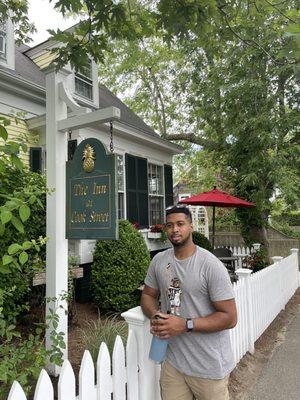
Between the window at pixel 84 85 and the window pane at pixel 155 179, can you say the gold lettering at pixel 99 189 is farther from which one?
the window pane at pixel 155 179

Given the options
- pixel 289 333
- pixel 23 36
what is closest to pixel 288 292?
pixel 289 333

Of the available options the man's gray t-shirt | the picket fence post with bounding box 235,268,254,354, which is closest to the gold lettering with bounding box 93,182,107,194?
the man's gray t-shirt

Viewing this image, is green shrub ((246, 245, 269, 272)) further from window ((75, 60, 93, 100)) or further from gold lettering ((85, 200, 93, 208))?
gold lettering ((85, 200, 93, 208))

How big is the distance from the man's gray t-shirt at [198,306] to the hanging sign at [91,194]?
848 mm

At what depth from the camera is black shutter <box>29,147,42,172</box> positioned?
279 inches

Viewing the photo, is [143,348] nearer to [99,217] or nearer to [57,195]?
[99,217]

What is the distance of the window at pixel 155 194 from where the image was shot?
10.3m

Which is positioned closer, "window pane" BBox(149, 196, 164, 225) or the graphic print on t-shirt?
the graphic print on t-shirt

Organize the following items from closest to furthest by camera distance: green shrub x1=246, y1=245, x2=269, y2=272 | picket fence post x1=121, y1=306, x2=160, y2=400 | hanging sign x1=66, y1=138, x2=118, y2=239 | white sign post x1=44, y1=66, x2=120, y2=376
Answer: picket fence post x1=121, y1=306, x2=160, y2=400
hanging sign x1=66, y1=138, x2=118, y2=239
white sign post x1=44, y1=66, x2=120, y2=376
green shrub x1=246, y1=245, x2=269, y2=272

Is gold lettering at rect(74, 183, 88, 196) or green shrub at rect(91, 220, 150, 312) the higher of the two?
gold lettering at rect(74, 183, 88, 196)

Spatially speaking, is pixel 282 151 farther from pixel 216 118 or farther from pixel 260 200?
pixel 216 118

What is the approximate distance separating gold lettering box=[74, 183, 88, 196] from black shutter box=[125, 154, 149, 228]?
5647 mm

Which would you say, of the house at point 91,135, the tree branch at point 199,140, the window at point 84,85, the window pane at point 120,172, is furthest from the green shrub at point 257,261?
the window at point 84,85

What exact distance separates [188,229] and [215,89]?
7952 millimetres
